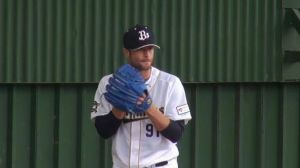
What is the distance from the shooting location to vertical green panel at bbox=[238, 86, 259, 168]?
5984 millimetres

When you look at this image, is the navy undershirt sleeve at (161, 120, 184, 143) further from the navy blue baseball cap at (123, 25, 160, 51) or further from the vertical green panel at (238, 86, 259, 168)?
the vertical green panel at (238, 86, 259, 168)

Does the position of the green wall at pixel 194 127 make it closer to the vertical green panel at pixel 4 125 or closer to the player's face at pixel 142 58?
the vertical green panel at pixel 4 125

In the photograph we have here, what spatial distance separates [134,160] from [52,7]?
97.9 inches

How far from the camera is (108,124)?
3.53m

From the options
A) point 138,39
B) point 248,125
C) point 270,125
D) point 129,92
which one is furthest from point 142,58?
point 270,125

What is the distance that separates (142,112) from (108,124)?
249 mm

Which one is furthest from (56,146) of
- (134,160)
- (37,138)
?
(134,160)

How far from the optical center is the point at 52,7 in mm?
5645

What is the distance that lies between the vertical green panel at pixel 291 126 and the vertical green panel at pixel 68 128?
191 cm

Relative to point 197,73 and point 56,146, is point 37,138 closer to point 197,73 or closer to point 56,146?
point 56,146

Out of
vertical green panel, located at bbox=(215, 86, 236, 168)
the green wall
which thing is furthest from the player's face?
vertical green panel, located at bbox=(215, 86, 236, 168)

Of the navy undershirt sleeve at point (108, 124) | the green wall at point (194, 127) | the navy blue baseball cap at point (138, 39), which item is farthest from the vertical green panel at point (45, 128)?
the navy blue baseball cap at point (138, 39)

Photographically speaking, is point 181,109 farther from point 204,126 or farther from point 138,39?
point 204,126

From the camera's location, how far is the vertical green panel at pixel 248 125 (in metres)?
5.98
